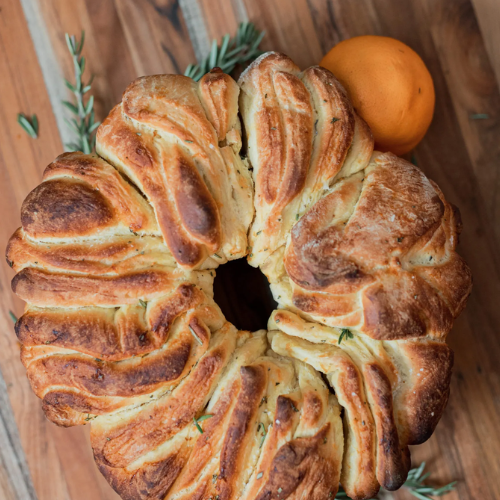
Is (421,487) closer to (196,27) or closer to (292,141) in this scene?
(292,141)

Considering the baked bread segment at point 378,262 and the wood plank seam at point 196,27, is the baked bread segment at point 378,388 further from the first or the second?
the wood plank seam at point 196,27

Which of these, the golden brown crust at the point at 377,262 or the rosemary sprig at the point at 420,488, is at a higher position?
the golden brown crust at the point at 377,262

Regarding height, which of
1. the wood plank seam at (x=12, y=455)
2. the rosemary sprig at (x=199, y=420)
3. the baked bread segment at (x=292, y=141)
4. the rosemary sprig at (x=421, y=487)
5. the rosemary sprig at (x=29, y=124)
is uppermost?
the rosemary sprig at (x=29, y=124)

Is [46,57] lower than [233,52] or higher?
higher

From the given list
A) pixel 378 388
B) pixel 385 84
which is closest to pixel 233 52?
pixel 385 84

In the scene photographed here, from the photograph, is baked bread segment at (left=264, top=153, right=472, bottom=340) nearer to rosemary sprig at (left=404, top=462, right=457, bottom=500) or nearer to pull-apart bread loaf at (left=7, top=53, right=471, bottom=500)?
pull-apart bread loaf at (left=7, top=53, right=471, bottom=500)

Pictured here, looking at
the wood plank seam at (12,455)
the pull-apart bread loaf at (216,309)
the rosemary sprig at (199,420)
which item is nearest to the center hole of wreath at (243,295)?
the pull-apart bread loaf at (216,309)

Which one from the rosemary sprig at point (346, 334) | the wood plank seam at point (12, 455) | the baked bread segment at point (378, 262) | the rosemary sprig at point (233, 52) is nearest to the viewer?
the baked bread segment at point (378, 262)
